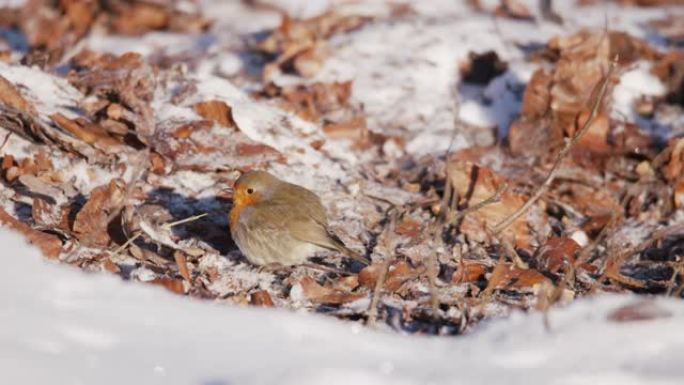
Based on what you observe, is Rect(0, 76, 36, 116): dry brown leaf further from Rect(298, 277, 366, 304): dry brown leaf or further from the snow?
Rect(298, 277, 366, 304): dry brown leaf

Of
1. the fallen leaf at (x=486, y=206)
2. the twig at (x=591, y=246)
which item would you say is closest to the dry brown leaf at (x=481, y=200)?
the fallen leaf at (x=486, y=206)

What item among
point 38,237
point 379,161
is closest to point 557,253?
point 379,161

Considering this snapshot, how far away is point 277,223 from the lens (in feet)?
14.9

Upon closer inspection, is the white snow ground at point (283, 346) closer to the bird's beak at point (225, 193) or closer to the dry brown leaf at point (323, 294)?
the dry brown leaf at point (323, 294)

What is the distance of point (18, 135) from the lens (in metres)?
4.99

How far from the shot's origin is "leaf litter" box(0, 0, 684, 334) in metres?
4.25

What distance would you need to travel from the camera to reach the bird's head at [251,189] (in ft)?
15.2

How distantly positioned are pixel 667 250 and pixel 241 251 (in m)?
2.13

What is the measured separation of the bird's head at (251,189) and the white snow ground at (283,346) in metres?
1.13

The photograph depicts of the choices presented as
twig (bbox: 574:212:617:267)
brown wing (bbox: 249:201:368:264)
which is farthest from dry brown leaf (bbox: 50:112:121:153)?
twig (bbox: 574:212:617:267)

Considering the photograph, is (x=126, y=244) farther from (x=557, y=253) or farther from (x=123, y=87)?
(x=557, y=253)

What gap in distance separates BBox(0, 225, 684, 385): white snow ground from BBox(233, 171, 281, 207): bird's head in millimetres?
1126

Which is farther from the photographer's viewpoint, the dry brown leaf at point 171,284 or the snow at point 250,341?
the dry brown leaf at point 171,284

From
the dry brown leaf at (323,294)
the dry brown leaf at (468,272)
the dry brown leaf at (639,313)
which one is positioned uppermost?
the dry brown leaf at (639,313)
